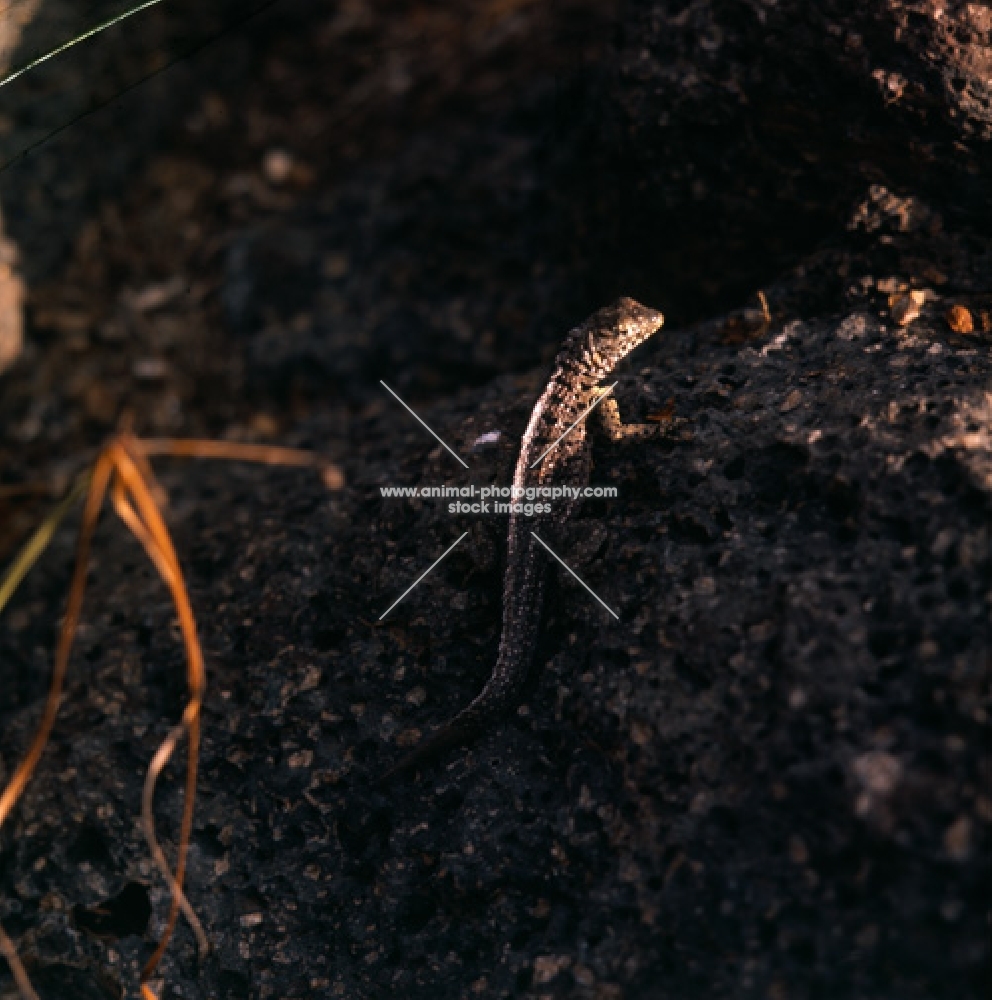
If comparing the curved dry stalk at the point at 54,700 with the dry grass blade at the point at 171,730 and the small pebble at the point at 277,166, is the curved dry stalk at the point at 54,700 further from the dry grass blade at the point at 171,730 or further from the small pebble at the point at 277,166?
the small pebble at the point at 277,166

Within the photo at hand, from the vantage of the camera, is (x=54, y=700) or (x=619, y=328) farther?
(x=619, y=328)

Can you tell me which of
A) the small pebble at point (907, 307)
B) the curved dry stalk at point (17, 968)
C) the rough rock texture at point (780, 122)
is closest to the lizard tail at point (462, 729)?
the curved dry stalk at point (17, 968)

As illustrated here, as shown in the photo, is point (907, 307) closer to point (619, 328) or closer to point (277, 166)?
point (619, 328)

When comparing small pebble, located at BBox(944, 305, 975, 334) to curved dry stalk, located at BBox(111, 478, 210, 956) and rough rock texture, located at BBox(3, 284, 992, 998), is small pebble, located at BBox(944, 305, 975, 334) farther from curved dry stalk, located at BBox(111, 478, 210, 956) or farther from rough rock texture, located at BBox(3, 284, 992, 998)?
curved dry stalk, located at BBox(111, 478, 210, 956)

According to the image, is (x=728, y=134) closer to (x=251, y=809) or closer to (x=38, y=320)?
(x=251, y=809)

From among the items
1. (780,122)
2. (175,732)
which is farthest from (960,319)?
(175,732)

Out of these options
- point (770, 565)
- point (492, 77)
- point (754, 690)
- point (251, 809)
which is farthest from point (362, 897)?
point (492, 77)
